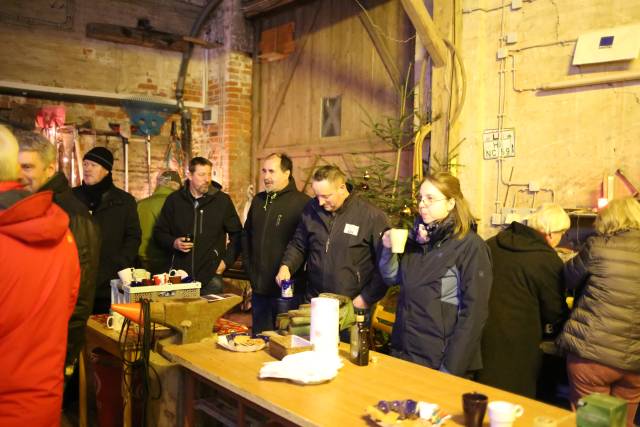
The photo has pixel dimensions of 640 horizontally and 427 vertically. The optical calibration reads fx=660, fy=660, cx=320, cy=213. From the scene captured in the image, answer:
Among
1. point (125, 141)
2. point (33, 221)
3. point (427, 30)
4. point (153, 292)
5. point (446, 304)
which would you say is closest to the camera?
point (33, 221)

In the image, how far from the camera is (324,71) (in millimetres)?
7484

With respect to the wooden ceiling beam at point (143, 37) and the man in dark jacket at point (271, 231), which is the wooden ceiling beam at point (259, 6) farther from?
the man in dark jacket at point (271, 231)

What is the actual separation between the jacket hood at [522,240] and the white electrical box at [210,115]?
558 centimetres

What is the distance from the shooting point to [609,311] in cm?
320

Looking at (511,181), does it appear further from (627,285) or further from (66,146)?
(66,146)

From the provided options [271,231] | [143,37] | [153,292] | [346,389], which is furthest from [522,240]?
[143,37]

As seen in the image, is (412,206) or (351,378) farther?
(412,206)

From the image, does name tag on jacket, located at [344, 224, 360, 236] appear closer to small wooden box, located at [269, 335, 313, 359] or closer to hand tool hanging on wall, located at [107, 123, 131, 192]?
small wooden box, located at [269, 335, 313, 359]

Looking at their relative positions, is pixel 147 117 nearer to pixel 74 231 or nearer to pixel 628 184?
pixel 74 231

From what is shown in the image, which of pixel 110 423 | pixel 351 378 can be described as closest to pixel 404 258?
pixel 351 378

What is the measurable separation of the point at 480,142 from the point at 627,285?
238 cm

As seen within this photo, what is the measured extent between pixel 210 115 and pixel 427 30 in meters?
3.83

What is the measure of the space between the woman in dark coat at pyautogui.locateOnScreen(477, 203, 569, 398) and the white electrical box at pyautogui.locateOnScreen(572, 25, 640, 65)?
5.64 feet

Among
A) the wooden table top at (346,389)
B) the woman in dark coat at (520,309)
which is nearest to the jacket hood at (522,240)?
the woman in dark coat at (520,309)
